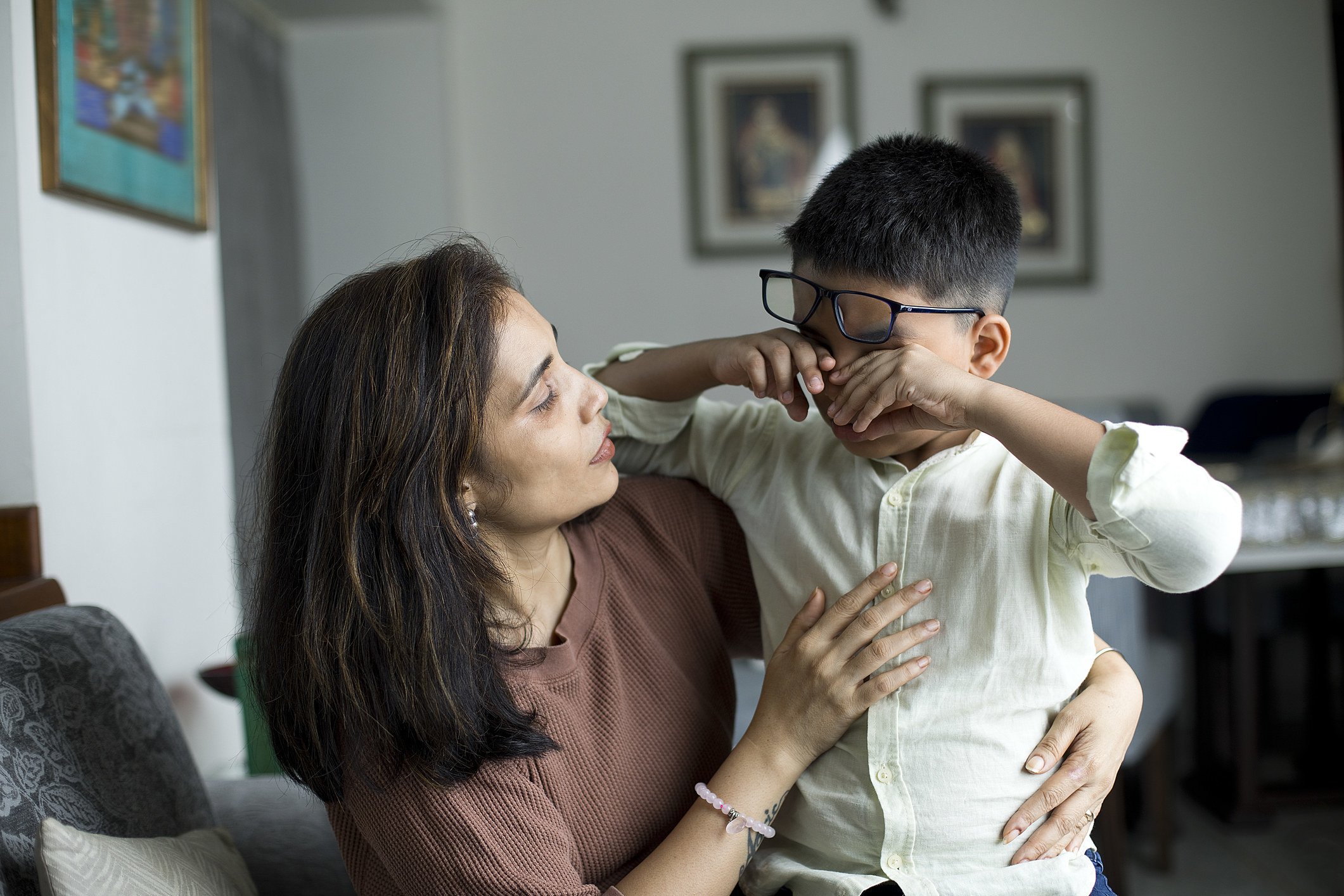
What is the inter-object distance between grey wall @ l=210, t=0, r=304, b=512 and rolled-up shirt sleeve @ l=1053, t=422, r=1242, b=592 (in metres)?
2.58

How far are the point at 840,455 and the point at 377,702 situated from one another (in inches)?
22.6

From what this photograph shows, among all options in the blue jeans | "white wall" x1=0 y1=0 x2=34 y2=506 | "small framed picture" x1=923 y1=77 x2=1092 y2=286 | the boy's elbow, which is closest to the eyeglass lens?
the boy's elbow

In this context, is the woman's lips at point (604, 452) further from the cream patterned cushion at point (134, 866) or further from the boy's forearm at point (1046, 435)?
the cream patterned cushion at point (134, 866)

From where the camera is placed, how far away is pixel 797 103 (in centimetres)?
385

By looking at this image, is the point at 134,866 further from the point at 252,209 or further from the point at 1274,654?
the point at 1274,654

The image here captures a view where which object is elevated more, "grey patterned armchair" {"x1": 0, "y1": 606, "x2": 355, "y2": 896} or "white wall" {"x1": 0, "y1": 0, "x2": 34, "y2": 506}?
"white wall" {"x1": 0, "y1": 0, "x2": 34, "y2": 506}

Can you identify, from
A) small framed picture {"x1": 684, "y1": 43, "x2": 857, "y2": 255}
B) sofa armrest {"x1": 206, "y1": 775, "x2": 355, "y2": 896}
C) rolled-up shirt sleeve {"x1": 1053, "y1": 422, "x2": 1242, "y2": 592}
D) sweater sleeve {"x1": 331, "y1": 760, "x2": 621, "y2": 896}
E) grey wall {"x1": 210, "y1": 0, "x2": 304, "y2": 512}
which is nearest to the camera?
rolled-up shirt sleeve {"x1": 1053, "y1": 422, "x2": 1242, "y2": 592}

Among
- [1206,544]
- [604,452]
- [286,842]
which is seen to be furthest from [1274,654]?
[286,842]

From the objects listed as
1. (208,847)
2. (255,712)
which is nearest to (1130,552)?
(208,847)

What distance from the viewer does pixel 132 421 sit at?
5.91 feet

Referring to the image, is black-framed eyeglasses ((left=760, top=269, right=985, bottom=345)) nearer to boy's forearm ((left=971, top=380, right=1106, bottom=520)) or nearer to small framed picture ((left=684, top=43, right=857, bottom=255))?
boy's forearm ((left=971, top=380, right=1106, bottom=520))

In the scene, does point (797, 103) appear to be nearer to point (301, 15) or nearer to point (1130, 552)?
point (301, 15)

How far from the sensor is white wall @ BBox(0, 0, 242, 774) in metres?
1.53

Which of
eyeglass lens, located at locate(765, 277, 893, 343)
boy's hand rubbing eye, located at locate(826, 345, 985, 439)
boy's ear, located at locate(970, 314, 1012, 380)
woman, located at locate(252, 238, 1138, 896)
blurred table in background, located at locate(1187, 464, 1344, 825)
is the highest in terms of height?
eyeglass lens, located at locate(765, 277, 893, 343)
